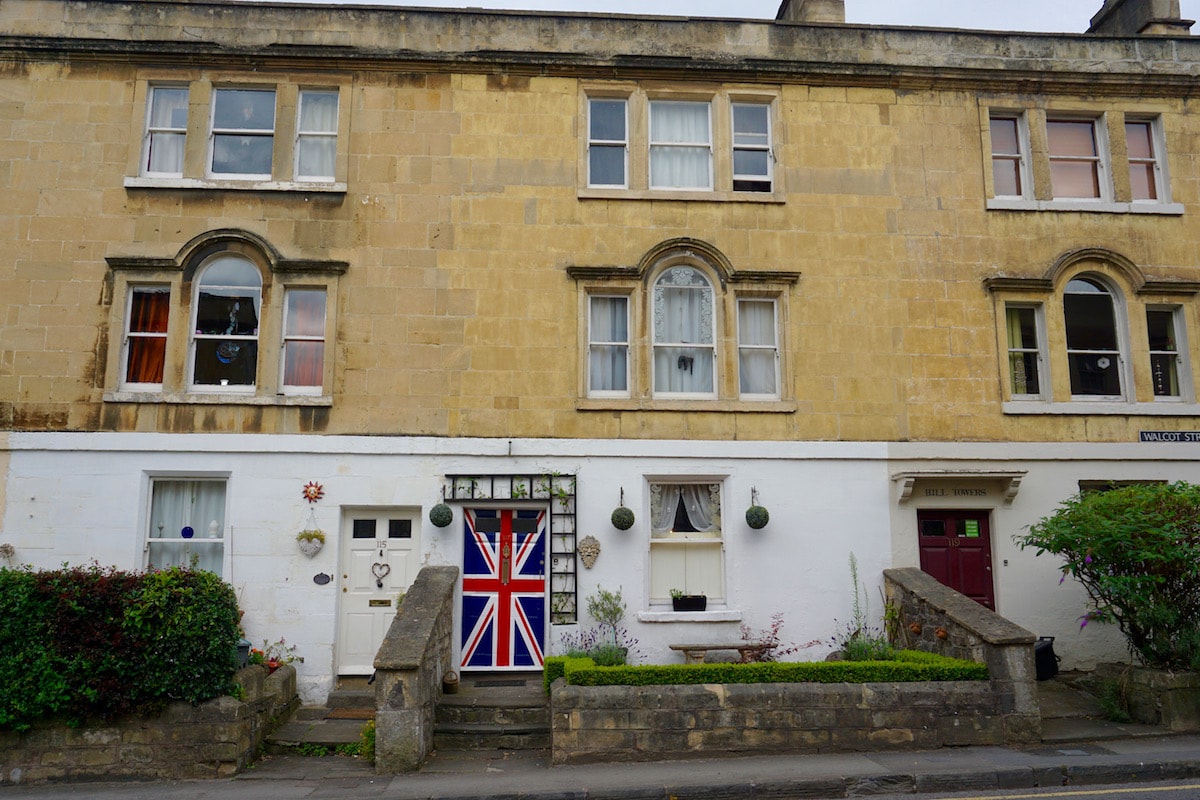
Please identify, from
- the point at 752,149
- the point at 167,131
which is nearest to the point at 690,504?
the point at 752,149

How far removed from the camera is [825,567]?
509 inches

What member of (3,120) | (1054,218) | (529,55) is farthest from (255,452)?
(1054,218)

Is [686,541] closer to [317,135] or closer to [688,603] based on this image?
[688,603]

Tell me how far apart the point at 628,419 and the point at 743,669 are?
4.14 metres

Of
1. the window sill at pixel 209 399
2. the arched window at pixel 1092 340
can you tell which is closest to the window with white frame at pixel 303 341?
the window sill at pixel 209 399

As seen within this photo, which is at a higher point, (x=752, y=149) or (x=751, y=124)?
(x=751, y=124)

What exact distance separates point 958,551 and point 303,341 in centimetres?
997

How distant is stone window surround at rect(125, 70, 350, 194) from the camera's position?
1312cm

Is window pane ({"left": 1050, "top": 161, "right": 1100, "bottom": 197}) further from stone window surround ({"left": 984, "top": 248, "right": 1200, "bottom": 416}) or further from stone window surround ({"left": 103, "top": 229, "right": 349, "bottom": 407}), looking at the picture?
stone window surround ({"left": 103, "top": 229, "right": 349, "bottom": 407})

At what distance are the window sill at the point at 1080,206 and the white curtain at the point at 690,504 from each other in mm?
6206

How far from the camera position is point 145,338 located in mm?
12953

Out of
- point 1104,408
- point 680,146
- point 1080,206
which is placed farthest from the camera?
point 1080,206

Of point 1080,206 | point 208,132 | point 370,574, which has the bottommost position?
point 370,574

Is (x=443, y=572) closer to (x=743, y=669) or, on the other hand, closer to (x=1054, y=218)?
(x=743, y=669)
